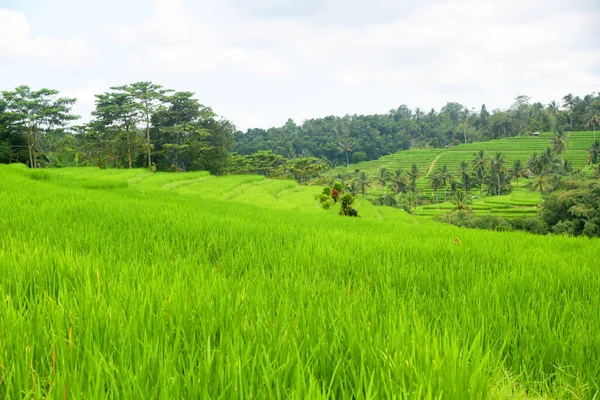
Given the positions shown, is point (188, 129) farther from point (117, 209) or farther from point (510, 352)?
point (510, 352)

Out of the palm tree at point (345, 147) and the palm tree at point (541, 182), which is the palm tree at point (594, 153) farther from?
the palm tree at point (345, 147)

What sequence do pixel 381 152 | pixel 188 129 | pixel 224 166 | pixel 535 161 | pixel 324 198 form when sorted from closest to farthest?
pixel 324 198 < pixel 188 129 < pixel 224 166 < pixel 535 161 < pixel 381 152

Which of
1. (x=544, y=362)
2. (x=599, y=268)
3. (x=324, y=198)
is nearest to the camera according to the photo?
(x=544, y=362)

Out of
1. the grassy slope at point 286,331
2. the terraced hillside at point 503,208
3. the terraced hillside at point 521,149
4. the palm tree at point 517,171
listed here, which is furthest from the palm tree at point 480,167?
the grassy slope at point 286,331

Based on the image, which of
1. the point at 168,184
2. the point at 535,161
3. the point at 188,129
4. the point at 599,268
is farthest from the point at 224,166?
the point at 535,161

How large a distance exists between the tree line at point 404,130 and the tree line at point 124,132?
159 feet

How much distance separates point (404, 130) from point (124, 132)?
366 feet

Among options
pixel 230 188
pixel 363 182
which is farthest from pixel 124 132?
pixel 363 182

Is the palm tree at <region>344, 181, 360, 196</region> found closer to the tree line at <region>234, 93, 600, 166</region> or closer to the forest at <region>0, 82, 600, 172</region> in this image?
the forest at <region>0, 82, 600, 172</region>

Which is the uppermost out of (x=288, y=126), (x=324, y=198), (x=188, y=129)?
(x=288, y=126)

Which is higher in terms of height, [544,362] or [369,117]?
[369,117]

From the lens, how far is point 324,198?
2047 cm

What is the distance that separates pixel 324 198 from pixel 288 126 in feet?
374

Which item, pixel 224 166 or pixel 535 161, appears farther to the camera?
pixel 535 161
